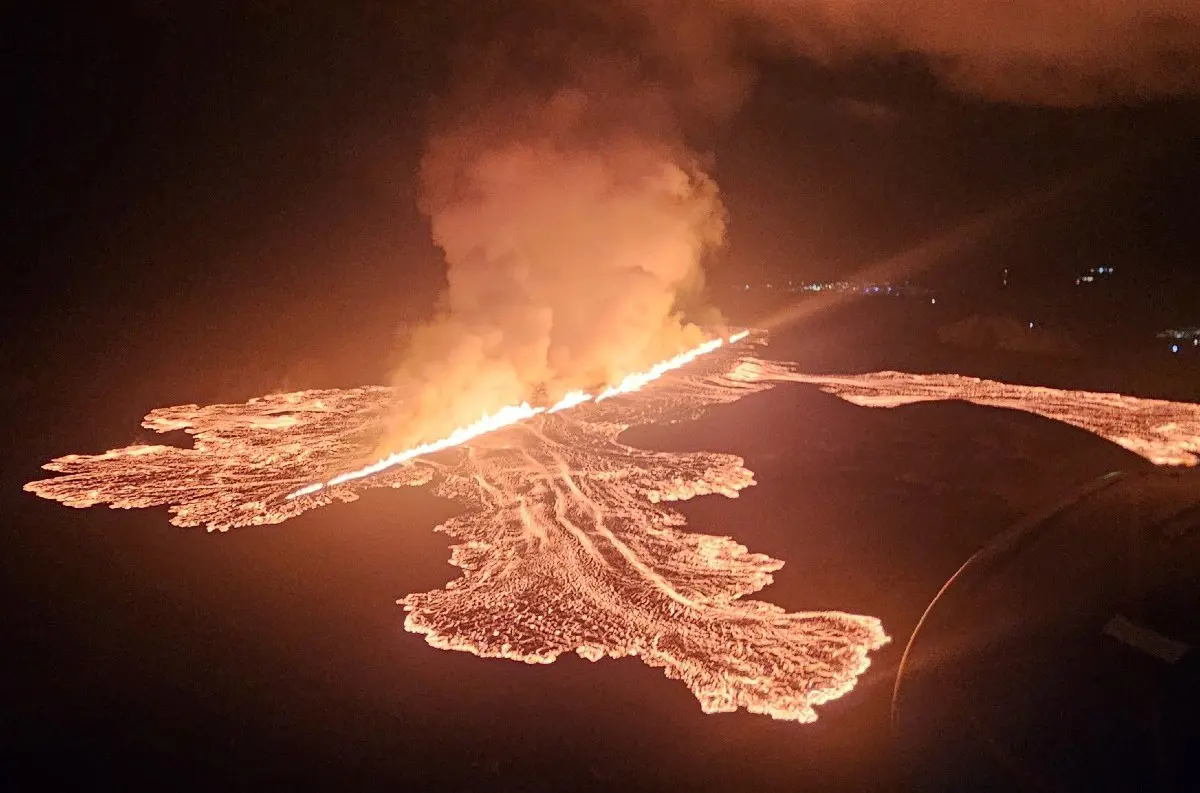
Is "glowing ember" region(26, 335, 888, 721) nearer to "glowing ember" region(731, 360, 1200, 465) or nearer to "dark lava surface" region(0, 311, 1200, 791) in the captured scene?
"dark lava surface" region(0, 311, 1200, 791)

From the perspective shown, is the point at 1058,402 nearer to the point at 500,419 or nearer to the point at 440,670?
the point at 500,419

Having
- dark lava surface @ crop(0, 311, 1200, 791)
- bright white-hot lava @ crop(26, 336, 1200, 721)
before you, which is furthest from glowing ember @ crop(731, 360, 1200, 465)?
dark lava surface @ crop(0, 311, 1200, 791)

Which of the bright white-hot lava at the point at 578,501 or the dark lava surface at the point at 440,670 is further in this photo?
the bright white-hot lava at the point at 578,501

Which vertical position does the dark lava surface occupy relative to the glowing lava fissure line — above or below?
below

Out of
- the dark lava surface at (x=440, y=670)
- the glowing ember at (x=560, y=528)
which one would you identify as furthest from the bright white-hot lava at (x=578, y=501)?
the dark lava surface at (x=440, y=670)

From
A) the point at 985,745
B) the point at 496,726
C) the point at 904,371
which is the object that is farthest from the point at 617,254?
the point at 985,745

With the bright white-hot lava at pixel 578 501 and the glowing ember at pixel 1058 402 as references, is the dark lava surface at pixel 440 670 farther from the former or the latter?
the glowing ember at pixel 1058 402

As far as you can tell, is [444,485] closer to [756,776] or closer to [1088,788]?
[756,776]
